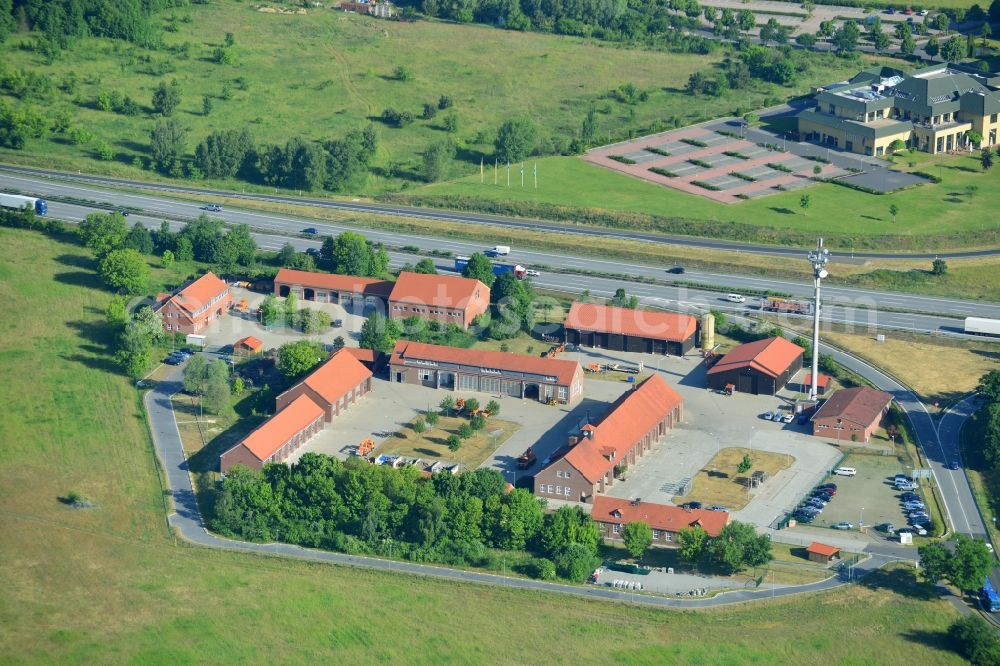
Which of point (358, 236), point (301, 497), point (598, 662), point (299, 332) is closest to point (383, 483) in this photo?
point (301, 497)

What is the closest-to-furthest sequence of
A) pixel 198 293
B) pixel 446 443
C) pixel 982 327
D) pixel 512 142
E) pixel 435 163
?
pixel 446 443 → pixel 982 327 → pixel 198 293 → pixel 435 163 → pixel 512 142

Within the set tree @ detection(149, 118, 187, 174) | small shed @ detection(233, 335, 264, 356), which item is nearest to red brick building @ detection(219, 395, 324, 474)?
small shed @ detection(233, 335, 264, 356)

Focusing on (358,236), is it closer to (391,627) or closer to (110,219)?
(110,219)

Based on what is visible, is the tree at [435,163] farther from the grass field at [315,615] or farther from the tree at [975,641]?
the tree at [975,641]

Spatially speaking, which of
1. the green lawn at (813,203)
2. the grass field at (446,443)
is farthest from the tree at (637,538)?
the green lawn at (813,203)

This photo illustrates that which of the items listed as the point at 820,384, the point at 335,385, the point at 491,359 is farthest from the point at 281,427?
the point at 820,384

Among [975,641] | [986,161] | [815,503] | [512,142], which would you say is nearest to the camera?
[975,641]

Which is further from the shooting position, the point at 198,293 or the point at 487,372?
the point at 198,293

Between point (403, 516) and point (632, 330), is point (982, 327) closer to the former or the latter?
point (632, 330)
